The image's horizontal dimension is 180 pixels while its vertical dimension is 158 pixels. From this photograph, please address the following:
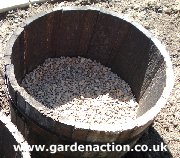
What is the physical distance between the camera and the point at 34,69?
6184 millimetres

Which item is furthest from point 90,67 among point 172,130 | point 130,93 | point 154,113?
point 154,113

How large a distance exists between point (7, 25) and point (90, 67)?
1775 millimetres

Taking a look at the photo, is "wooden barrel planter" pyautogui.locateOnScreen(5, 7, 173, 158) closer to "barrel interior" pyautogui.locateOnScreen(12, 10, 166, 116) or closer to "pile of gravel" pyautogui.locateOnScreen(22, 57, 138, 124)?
"barrel interior" pyautogui.locateOnScreen(12, 10, 166, 116)

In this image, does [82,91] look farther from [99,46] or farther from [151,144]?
[151,144]

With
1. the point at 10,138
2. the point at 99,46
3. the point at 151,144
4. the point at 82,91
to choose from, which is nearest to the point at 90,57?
the point at 99,46

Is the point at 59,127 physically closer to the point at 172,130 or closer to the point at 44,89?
the point at 44,89

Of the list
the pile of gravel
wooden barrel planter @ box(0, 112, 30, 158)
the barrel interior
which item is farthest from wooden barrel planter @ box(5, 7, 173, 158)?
wooden barrel planter @ box(0, 112, 30, 158)

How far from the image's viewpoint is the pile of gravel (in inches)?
226

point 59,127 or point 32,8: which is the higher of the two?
point 32,8

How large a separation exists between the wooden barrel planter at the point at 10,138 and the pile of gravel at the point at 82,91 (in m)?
1.39

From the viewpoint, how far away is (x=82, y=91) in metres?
6.12

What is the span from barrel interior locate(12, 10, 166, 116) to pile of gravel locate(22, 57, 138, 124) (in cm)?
13

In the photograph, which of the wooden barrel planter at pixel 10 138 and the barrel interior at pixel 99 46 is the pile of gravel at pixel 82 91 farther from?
the wooden barrel planter at pixel 10 138

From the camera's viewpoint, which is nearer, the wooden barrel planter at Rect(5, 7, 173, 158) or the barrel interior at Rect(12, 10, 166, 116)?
the wooden barrel planter at Rect(5, 7, 173, 158)
